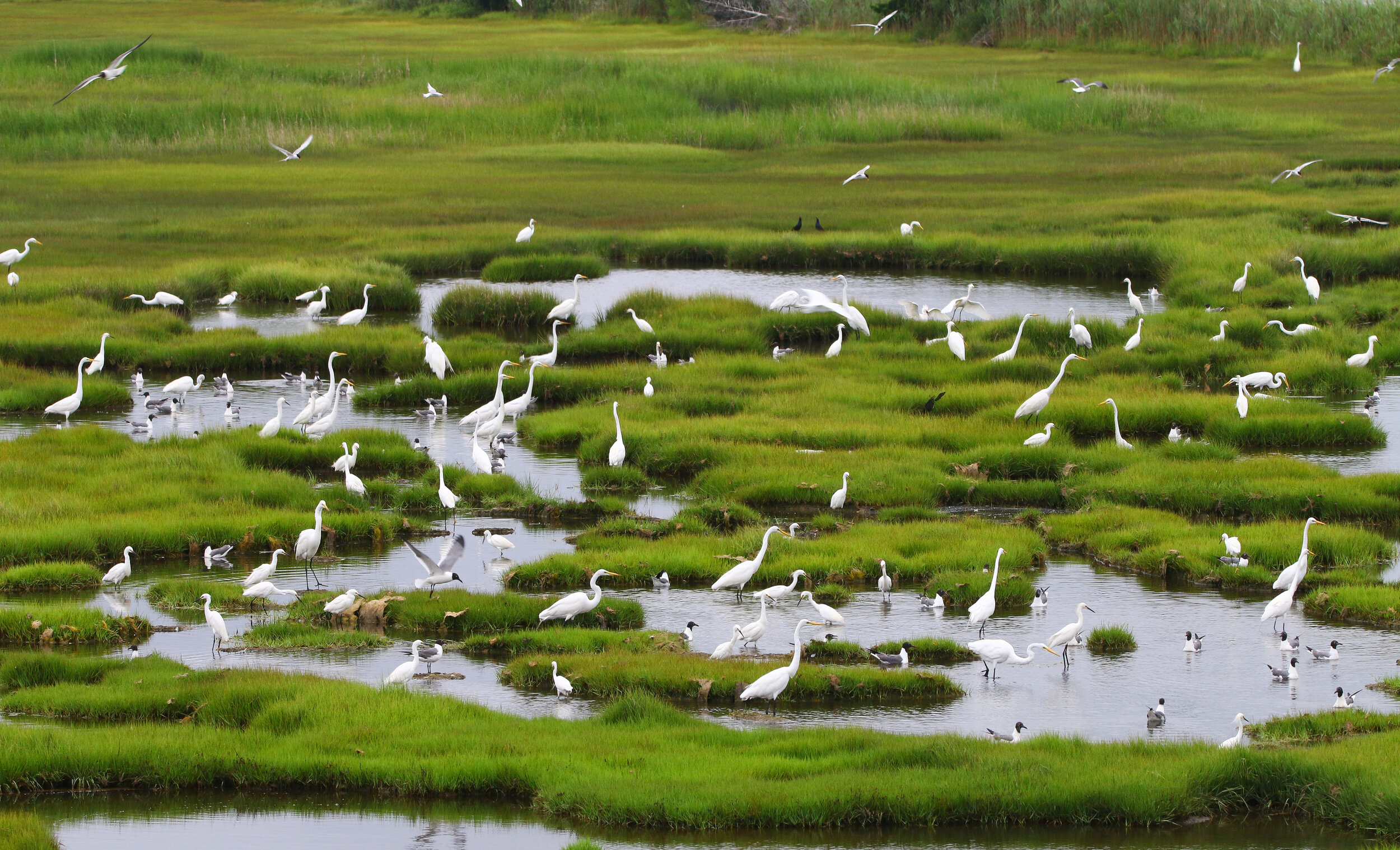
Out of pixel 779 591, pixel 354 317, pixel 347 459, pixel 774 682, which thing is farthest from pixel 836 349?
pixel 774 682

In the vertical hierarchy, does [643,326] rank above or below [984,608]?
above

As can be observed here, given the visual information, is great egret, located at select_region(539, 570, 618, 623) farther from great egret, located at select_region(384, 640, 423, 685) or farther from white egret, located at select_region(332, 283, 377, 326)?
white egret, located at select_region(332, 283, 377, 326)

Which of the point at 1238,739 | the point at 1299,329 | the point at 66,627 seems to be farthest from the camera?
the point at 1299,329

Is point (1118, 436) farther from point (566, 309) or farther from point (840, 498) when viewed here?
point (566, 309)

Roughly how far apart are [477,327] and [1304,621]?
74.6 ft

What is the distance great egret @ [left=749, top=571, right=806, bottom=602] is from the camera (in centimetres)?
1688

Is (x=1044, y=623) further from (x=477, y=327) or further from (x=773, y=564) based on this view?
(x=477, y=327)

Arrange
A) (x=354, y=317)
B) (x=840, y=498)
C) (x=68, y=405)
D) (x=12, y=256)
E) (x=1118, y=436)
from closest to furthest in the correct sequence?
1. (x=840, y=498)
2. (x=1118, y=436)
3. (x=68, y=405)
4. (x=354, y=317)
5. (x=12, y=256)

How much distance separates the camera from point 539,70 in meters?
70.7

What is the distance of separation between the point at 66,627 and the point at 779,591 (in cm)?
784

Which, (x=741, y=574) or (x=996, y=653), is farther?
(x=741, y=574)

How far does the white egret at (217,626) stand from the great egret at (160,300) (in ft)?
66.0

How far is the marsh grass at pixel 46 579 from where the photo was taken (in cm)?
1786

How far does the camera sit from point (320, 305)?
34.1 m
